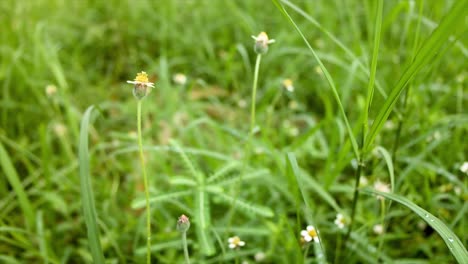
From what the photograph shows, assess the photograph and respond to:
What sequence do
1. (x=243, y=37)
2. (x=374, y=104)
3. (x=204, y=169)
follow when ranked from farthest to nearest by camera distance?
(x=243, y=37) < (x=374, y=104) < (x=204, y=169)

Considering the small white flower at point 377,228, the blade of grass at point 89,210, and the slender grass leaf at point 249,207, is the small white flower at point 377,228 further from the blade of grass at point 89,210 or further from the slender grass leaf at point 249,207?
the blade of grass at point 89,210

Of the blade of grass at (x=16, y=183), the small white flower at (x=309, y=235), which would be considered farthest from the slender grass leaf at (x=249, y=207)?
the blade of grass at (x=16, y=183)

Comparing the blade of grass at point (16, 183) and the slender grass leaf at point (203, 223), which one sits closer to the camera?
the slender grass leaf at point (203, 223)

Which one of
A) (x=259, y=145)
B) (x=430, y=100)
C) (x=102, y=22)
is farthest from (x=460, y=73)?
(x=102, y=22)

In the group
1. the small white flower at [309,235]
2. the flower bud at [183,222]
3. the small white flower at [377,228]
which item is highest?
the small white flower at [377,228]

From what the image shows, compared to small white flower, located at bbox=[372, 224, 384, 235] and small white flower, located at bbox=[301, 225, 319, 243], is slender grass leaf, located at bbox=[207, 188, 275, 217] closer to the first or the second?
small white flower, located at bbox=[301, 225, 319, 243]

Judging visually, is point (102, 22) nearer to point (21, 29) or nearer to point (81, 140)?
point (21, 29)

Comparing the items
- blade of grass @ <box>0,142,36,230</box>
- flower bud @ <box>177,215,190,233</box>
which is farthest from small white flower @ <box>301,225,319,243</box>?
blade of grass @ <box>0,142,36,230</box>

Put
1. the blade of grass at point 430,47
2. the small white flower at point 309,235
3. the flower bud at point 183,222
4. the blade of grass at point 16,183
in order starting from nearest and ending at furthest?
the blade of grass at point 430,47, the flower bud at point 183,222, the small white flower at point 309,235, the blade of grass at point 16,183
